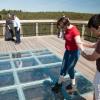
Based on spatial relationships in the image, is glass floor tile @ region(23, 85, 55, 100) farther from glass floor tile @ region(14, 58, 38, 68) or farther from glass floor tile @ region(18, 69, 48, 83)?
glass floor tile @ region(14, 58, 38, 68)

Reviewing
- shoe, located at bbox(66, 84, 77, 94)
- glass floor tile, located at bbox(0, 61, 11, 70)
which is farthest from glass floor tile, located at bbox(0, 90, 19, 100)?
glass floor tile, located at bbox(0, 61, 11, 70)

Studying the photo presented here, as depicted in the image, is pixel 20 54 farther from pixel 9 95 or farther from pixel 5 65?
pixel 9 95

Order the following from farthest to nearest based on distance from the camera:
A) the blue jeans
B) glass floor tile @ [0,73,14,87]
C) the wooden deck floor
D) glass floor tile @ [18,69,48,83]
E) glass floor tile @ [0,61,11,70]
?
1. glass floor tile @ [0,61,11,70]
2. the wooden deck floor
3. glass floor tile @ [18,69,48,83]
4. glass floor tile @ [0,73,14,87]
5. the blue jeans

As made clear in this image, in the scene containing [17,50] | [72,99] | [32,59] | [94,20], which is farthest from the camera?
[17,50]

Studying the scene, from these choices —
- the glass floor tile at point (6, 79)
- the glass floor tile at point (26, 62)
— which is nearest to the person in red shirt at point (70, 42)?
the glass floor tile at point (6, 79)

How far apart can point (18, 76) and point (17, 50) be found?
3094mm

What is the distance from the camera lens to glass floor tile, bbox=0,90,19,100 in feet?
13.0

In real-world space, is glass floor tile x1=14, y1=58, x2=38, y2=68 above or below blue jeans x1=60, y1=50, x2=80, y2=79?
below

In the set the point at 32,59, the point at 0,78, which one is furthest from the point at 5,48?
the point at 0,78

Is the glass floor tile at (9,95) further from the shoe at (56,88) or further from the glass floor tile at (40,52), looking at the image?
the glass floor tile at (40,52)

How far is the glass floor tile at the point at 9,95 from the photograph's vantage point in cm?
396

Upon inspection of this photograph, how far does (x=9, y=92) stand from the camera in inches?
165

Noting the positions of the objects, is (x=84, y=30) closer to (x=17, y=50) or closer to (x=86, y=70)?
(x=17, y=50)

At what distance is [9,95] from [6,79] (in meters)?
0.89
